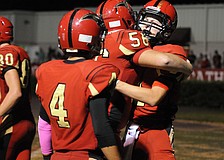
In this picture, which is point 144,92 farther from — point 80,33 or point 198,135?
point 198,135

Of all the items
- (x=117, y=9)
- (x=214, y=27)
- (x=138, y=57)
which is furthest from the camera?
(x=214, y=27)

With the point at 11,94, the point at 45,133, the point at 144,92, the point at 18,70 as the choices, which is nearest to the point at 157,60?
the point at 144,92

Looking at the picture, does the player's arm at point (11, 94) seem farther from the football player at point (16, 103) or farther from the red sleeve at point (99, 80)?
the red sleeve at point (99, 80)

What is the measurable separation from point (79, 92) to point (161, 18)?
4.13 ft

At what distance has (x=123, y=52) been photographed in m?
4.56

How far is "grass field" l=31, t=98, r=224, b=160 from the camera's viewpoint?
35.5ft

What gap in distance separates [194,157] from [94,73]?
22.9ft

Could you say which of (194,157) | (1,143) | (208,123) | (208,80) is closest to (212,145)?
(194,157)

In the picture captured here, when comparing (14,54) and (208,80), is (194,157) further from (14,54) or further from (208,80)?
(208,80)

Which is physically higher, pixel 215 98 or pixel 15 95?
pixel 15 95

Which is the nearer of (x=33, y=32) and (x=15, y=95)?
(x=15, y=95)

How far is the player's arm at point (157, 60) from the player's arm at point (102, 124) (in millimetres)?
570

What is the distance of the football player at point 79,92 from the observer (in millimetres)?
3881

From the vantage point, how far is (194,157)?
1055 cm
